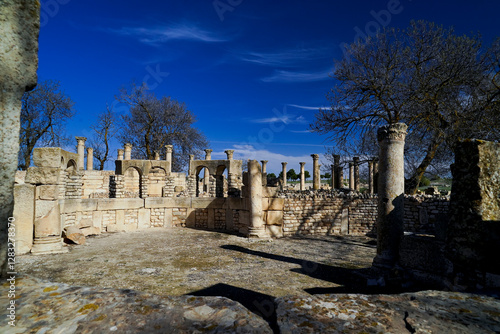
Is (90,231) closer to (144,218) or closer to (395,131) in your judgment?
(144,218)

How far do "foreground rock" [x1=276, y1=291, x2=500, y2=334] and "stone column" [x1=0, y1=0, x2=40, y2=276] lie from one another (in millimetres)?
1758

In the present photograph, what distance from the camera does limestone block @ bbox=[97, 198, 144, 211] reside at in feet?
35.9

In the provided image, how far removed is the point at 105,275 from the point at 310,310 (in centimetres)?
563

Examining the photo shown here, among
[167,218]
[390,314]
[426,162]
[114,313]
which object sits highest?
[426,162]

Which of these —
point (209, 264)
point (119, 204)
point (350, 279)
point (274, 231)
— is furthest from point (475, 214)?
point (119, 204)

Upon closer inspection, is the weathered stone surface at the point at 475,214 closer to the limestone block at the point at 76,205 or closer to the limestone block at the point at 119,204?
the limestone block at the point at 76,205

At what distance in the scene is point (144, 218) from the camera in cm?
1208

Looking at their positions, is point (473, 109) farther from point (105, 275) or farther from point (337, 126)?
point (105, 275)

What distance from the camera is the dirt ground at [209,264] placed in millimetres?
5289

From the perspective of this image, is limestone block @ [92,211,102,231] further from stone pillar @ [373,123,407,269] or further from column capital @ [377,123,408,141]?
column capital @ [377,123,408,141]

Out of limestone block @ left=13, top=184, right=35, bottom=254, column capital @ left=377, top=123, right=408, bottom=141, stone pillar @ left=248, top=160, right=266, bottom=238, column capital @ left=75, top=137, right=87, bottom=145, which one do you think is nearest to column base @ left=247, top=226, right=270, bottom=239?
stone pillar @ left=248, top=160, right=266, bottom=238

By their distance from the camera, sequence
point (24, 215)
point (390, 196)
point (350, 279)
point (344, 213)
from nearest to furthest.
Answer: point (350, 279) < point (390, 196) < point (24, 215) < point (344, 213)

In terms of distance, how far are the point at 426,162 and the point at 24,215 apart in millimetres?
14857

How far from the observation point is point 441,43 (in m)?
11.6
